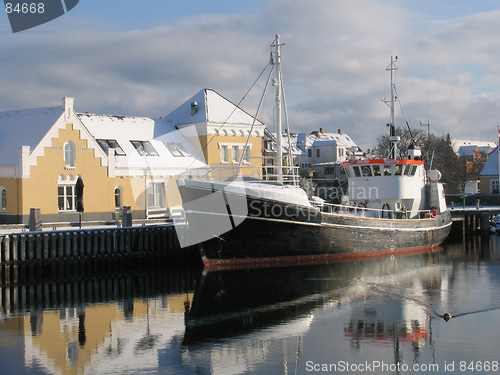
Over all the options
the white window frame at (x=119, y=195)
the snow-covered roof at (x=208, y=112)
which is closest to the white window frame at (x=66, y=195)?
the white window frame at (x=119, y=195)

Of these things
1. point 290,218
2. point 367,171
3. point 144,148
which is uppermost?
point 144,148

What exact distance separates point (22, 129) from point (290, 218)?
1646 centimetres

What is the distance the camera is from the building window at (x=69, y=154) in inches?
1238

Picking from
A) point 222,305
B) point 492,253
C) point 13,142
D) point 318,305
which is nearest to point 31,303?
point 222,305

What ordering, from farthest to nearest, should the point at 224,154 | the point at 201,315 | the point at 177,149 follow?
the point at 224,154 < the point at 177,149 < the point at 201,315

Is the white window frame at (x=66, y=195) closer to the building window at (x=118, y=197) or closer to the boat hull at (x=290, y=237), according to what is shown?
the building window at (x=118, y=197)

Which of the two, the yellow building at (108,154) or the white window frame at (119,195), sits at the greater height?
the yellow building at (108,154)

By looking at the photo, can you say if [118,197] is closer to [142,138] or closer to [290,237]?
[142,138]

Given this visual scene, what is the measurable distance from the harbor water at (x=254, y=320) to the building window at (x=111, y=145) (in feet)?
37.4

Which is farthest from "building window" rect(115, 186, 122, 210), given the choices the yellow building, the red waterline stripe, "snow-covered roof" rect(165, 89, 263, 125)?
the red waterline stripe

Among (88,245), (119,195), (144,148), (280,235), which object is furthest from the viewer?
(144,148)

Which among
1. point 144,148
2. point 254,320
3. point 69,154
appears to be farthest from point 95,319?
point 144,148

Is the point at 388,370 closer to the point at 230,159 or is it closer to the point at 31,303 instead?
the point at 31,303

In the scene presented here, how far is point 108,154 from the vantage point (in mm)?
32969
